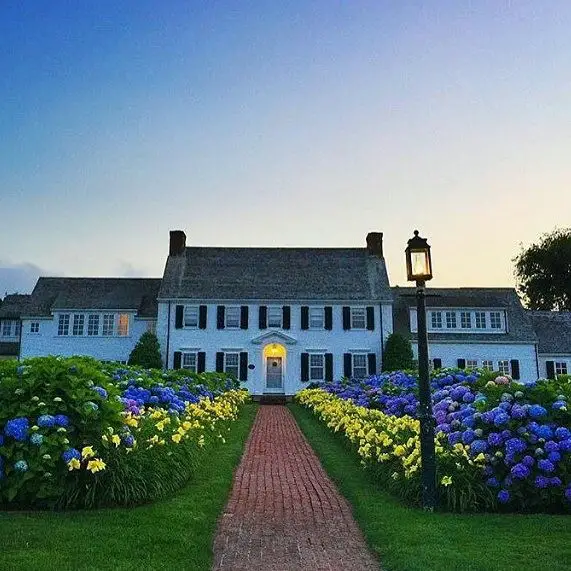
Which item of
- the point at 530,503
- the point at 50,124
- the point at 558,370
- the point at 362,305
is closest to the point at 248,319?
the point at 362,305

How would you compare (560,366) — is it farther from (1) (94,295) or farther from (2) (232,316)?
(1) (94,295)

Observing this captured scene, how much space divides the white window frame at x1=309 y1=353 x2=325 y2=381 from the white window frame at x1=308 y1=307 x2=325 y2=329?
1.62 metres

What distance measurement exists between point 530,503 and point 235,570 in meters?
3.82

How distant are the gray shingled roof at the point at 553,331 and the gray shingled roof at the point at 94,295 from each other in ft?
74.7

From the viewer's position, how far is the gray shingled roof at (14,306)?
36.4 meters

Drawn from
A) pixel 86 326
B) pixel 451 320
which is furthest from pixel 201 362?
pixel 451 320

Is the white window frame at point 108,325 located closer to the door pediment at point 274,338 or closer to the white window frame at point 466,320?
the door pediment at point 274,338

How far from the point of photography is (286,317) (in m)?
33.5

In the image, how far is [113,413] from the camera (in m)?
7.13

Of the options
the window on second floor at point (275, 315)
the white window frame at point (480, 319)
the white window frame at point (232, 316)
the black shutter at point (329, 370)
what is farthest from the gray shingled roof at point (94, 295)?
the white window frame at point (480, 319)

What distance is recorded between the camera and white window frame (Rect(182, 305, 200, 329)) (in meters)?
33.5

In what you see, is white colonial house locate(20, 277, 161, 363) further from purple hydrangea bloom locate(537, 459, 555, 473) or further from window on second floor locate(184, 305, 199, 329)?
purple hydrangea bloom locate(537, 459, 555, 473)

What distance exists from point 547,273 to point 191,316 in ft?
115

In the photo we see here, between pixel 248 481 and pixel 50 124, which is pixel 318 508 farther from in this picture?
pixel 50 124
